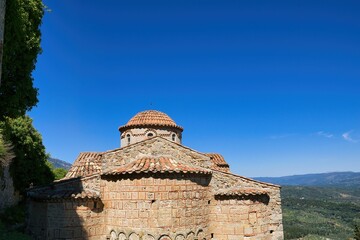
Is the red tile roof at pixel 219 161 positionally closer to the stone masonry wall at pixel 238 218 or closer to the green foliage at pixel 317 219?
the stone masonry wall at pixel 238 218

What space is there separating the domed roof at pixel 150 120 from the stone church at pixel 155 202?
544 centimetres

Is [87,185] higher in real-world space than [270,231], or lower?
higher

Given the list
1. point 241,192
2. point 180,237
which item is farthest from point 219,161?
point 180,237

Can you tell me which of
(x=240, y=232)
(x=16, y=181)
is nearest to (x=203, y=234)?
(x=240, y=232)

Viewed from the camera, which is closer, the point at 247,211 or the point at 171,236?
the point at 171,236

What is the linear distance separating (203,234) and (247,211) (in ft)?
5.91

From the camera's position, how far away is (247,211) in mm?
10852

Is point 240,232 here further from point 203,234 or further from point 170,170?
point 170,170

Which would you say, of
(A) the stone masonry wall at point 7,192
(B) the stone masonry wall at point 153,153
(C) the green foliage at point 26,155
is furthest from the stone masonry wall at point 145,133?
(A) the stone masonry wall at point 7,192

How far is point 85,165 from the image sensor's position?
13.7 m

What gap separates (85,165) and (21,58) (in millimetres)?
6227

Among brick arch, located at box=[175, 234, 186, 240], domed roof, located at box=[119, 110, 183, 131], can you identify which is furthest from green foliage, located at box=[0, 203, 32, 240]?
domed roof, located at box=[119, 110, 183, 131]

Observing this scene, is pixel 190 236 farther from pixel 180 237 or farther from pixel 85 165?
pixel 85 165

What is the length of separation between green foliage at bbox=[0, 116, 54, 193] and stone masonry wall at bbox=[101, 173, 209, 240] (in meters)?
7.95
